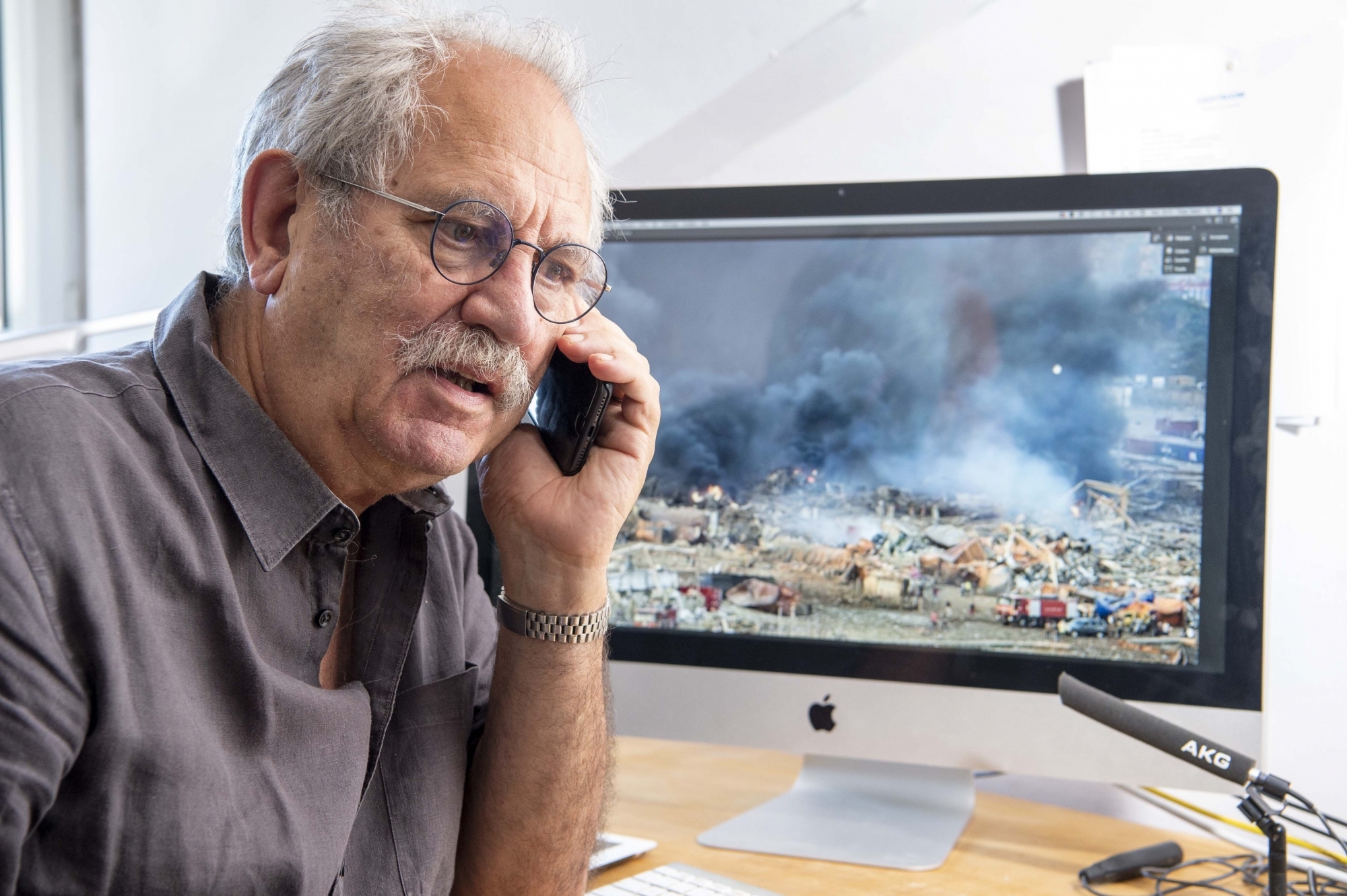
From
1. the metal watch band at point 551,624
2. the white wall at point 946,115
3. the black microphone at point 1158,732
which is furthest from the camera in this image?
the white wall at point 946,115

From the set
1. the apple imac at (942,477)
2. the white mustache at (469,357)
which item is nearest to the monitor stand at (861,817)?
the apple imac at (942,477)

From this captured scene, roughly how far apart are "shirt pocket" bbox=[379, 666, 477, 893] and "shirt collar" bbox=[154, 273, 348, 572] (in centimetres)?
23

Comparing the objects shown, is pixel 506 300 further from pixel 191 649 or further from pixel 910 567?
pixel 910 567

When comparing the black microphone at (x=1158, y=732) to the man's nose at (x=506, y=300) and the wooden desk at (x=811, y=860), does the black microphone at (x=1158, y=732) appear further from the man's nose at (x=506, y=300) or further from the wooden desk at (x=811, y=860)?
the man's nose at (x=506, y=300)

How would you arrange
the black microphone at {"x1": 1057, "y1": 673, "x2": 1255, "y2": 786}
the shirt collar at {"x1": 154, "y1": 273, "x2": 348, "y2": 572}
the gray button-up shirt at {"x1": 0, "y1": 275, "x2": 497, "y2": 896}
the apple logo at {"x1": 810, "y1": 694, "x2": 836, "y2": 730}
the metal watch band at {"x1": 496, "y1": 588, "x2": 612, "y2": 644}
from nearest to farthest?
the gray button-up shirt at {"x1": 0, "y1": 275, "x2": 497, "y2": 896}, the shirt collar at {"x1": 154, "y1": 273, "x2": 348, "y2": 572}, the black microphone at {"x1": 1057, "y1": 673, "x2": 1255, "y2": 786}, the metal watch band at {"x1": 496, "y1": 588, "x2": 612, "y2": 644}, the apple logo at {"x1": 810, "y1": 694, "x2": 836, "y2": 730}

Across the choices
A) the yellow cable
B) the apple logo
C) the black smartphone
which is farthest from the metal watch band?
the yellow cable

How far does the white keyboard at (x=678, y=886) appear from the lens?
0.90 meters

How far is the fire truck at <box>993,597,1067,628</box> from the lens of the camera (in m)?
1.06

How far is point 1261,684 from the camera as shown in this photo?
1.02m

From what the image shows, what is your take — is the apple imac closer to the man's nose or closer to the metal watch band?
the metal watch band

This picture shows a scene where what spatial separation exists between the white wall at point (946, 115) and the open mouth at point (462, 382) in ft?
2.23

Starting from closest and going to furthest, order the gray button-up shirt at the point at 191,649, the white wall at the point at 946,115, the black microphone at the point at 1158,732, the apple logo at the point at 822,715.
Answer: the gray button-up shirt at the point at 191,649 < the black microphone at the point at 1158,732 < the apple logo at the point at 822,715 < the white wall at the point at 946,115

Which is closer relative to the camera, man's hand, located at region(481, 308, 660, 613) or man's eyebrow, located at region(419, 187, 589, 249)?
man's eyebrow, located at region(419, 187, 589, 249)

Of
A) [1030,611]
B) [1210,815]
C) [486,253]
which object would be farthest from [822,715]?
[486,253]
